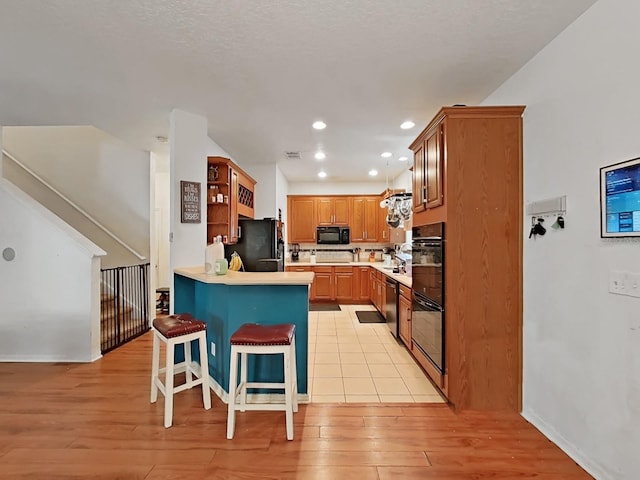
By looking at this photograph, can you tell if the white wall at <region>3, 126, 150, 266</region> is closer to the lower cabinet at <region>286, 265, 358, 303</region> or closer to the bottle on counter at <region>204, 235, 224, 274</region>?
the bottle on counter at <region>204, 235, 224, 274</region>

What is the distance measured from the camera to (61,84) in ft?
9.28

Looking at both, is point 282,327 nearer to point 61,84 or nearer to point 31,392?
point 31,392

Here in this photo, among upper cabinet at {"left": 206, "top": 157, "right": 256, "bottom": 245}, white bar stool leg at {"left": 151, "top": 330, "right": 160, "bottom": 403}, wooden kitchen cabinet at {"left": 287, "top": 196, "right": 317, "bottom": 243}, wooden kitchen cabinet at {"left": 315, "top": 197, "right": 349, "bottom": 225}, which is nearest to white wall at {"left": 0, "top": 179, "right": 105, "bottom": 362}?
upper cabinet at {"left": 206, "top": 157, "right": 256, "bottom": 245}

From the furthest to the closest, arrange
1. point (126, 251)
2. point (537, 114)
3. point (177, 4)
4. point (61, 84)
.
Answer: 1. point (126, 251)
2. point (61, 84)
3. point (537, 114)
4. point (177, 4)

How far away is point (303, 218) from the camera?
288 inches

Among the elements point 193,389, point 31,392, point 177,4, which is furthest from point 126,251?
point 177,4

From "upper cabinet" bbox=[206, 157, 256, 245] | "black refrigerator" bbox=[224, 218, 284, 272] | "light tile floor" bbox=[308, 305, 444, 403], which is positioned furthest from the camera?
"black refrigerator" bbox=[224, 218, 284, 272]

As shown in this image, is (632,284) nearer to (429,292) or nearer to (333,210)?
(429,292)

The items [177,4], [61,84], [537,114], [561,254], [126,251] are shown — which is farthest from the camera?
[126,251]

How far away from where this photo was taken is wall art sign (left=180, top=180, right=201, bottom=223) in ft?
11.1

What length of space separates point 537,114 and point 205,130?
306 centimetres

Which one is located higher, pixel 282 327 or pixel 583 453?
pixel 282 327

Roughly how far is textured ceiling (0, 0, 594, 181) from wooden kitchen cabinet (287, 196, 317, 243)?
349cm

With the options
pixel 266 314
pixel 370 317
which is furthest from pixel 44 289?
pixel 370 317
